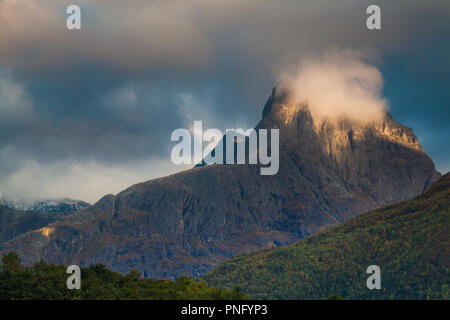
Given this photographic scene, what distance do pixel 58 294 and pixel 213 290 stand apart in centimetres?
4213
